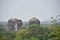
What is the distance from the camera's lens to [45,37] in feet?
6.28

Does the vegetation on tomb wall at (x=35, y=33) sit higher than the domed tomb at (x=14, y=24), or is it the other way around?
the domed tomb at (x=14, y=24)

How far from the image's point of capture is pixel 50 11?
6.64 ft

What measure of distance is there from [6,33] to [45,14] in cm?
63

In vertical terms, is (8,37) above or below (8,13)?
below

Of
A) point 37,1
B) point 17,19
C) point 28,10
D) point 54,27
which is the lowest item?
point 54,27

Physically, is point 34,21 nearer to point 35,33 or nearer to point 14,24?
point 35,33

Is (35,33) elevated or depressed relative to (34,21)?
depressed

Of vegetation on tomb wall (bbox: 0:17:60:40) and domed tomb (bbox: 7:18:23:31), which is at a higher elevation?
domed tomb (bbox: 7:18:23:31)

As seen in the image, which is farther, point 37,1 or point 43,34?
point 37,1

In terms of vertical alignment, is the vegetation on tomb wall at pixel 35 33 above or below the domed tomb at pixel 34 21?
below

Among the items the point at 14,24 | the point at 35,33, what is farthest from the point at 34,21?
the point at 14,24

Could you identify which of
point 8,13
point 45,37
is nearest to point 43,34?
point 45,37

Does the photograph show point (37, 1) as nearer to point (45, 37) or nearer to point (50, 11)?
point (50, 11)

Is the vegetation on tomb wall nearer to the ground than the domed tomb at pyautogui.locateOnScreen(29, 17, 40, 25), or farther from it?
nearer to the ground
